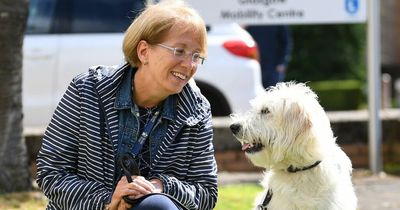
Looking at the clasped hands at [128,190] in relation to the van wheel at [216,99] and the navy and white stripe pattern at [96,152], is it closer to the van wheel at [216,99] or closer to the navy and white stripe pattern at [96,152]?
the navy and white stripe pattern at [96,152]

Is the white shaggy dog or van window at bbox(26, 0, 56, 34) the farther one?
van window at bbox(26, 0, 56, 34)

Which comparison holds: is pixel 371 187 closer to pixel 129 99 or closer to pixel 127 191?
pixel 129 99

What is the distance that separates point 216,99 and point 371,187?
1936mm

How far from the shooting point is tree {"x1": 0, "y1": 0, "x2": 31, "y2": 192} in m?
5.99

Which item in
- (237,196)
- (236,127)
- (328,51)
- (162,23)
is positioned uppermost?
(162,23)

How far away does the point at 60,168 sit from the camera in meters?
3.59

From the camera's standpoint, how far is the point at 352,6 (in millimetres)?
8477

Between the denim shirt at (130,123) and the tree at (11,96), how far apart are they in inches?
99.5

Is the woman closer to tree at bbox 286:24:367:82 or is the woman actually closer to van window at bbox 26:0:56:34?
van window at bbox 26:0:56:34

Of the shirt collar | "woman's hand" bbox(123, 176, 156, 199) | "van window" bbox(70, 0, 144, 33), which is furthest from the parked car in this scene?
"woman's hand" bbox(123, 176, 156, 199)

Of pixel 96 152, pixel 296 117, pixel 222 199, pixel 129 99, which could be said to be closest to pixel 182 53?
pixel 129 99

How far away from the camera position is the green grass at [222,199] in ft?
18.1

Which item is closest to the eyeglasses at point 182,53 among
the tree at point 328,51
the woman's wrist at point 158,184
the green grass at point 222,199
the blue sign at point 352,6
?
the woman's wrist at point 158,184

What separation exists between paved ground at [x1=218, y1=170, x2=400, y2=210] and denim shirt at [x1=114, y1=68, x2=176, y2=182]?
351 cm
